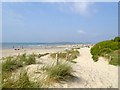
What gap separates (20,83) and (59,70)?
2.02m

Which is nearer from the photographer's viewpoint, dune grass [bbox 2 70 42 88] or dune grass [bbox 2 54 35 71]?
dune grass [bbox 2 70 42 88]

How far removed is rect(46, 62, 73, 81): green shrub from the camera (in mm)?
9609

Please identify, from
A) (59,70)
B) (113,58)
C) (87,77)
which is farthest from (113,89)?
(113,58)

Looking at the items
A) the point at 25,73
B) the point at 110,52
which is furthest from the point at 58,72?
the point at 110,52

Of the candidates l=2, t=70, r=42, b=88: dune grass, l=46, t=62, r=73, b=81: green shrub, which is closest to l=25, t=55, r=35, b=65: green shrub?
l=46, t=62, r=73, b=81: green shrub

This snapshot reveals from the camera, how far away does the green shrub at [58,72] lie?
9.61 metres

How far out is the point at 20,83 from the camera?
802cm

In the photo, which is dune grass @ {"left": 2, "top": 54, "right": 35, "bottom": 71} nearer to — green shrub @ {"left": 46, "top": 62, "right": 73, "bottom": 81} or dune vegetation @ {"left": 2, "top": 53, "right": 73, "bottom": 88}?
dune vegetation @ {"left": 2, "top": 53, "right": 73, "bottom": 88}

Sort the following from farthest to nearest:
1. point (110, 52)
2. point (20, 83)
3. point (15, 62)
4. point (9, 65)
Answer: point (110, 52)
point (15, 62)
point (9, 65)
point (20, 83)

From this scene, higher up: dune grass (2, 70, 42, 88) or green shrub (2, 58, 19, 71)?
green shrub (2, 58, 19, 71)

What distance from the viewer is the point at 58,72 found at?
31.9 feet

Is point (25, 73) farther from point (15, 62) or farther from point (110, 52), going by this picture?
point (110, 52)

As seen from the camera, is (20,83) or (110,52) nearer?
(20,83)

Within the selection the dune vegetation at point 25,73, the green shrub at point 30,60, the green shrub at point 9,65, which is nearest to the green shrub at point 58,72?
the dune vegetation at point 25,73
